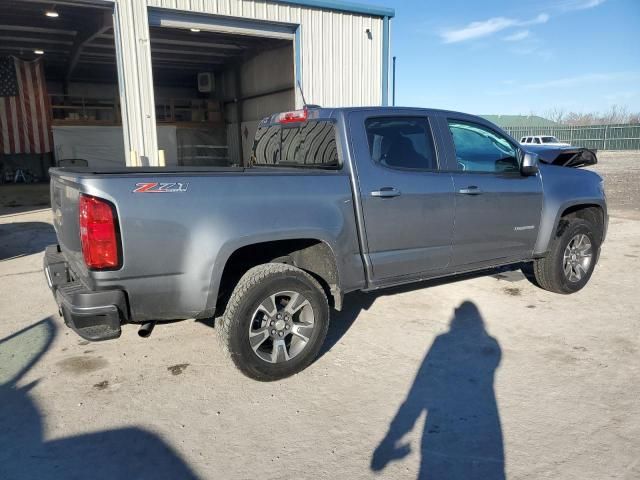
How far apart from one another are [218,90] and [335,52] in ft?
42.1

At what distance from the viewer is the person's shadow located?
263 centimetres

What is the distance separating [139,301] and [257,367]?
971mm

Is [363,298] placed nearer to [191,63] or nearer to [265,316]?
[265,316]

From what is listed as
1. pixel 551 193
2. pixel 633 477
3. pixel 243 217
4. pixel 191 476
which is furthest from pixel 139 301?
pixel 551 193

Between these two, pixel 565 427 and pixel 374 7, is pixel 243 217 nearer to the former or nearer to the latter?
pixel 565 427

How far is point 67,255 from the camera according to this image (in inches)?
144

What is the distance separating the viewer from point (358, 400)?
10.8ft

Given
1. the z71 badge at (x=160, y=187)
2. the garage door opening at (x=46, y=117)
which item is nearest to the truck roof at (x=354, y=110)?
the z71 badge at (x=160, y=187)

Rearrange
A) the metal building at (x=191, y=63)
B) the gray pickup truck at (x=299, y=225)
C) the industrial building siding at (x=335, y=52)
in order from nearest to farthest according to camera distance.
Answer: the gray pickup truck at (x=299, y=225) < the metal building at (x=191, y=63) < the industrial building siding at (x=335, y=52)

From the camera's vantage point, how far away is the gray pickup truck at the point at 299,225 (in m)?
2.97

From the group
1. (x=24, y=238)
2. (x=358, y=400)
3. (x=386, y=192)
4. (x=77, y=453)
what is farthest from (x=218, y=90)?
(x=77, y=453)

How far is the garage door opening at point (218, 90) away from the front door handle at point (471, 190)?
42.3 ft

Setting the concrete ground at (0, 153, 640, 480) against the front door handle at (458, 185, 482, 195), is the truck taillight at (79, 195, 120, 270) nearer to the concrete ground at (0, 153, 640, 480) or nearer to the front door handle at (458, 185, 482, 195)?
the concrete ground at (0, 153, 640, 480)

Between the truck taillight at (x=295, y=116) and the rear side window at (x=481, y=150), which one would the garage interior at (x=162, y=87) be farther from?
the rear side window at (x=481, y=150)
